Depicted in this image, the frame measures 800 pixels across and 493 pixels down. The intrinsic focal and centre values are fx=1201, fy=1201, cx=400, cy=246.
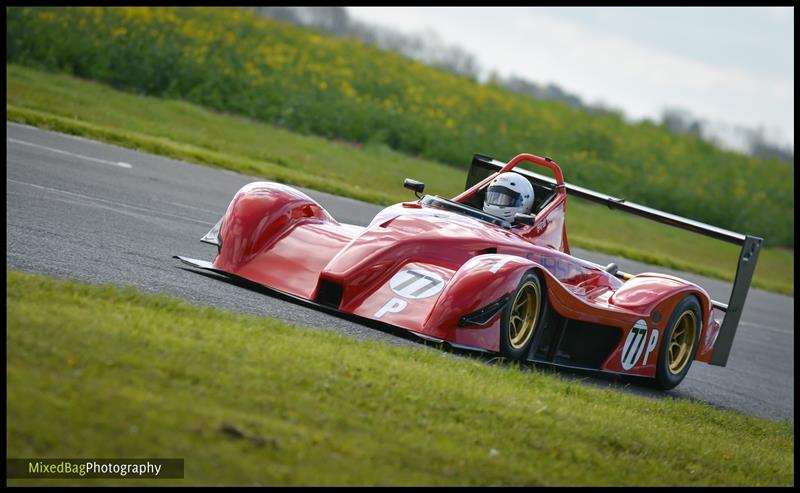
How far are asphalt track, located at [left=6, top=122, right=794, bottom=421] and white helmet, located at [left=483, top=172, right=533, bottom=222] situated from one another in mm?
1625

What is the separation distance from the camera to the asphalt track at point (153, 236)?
Result: 845 cm

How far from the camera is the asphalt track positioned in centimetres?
845

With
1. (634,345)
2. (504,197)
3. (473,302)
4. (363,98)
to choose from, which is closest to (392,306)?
(473,302)

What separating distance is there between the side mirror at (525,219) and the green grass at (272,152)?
9617 mm

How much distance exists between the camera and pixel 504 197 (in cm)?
1046

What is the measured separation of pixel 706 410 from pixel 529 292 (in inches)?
62.4

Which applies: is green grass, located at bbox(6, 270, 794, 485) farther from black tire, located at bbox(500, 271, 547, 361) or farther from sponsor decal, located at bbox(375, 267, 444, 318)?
sponsor decal, located at bbox(375, 267, 444, 318)

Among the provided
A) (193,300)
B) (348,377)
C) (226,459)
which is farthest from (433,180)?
(226,459)

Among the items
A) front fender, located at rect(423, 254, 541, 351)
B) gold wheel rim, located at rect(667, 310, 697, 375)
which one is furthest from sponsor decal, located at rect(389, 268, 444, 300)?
gold wheel rim, located at rect(667, 310, 697, 375)

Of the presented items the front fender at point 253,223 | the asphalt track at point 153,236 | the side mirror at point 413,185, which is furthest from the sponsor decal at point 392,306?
the side mirror at point 413,185

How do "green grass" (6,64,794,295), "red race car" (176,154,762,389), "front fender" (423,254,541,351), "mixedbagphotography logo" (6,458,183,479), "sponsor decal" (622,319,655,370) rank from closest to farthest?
1. "mixedbagphotography logo" (6,458,183,479)
2. "front fender" (423,254,541,351)
3. "red race car" (176,154,762,389)
4. "sponsor decal" (622,319,655,370)
5. "green grass" (6,64,794,295)

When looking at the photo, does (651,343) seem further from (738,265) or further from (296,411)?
(296,411)

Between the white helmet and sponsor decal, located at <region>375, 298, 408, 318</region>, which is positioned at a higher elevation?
the white helmet

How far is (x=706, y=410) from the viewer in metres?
8.86
